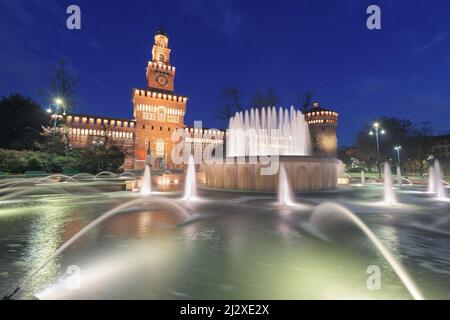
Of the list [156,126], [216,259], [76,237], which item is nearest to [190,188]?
[76,237]

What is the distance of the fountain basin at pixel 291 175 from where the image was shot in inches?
495

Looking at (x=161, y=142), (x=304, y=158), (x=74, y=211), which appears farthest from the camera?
(x=161, y=142)

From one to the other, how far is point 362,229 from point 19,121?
54.1m

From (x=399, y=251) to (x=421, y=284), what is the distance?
1.22 m

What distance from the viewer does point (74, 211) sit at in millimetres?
7176

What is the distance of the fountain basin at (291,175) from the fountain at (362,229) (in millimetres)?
5017

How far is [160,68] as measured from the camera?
253 feet

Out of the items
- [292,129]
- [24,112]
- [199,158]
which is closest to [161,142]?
[199,158]

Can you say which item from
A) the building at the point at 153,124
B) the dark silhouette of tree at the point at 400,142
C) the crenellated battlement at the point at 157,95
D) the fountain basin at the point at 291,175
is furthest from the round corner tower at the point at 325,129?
the fountain basin at the point at 291,175

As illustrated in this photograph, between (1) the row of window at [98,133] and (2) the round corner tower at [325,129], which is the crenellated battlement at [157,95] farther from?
(2) the round corner tower at [325,129]

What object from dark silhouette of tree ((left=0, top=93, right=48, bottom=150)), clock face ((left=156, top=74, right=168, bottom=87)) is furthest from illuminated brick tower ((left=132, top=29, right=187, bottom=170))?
dark silhouette of tree ((left=0, top=93, right=48, bottom=150))

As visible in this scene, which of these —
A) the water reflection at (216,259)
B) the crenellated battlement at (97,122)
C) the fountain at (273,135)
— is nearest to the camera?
the water reflection at (216,259)

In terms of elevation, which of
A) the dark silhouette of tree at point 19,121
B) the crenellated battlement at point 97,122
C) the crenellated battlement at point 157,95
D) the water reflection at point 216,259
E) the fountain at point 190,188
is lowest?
the water reflection at point 216,259
